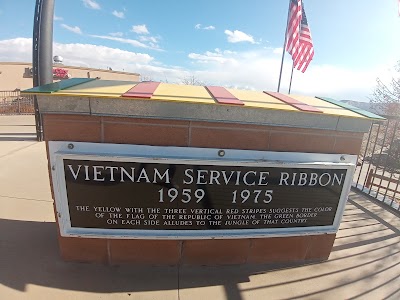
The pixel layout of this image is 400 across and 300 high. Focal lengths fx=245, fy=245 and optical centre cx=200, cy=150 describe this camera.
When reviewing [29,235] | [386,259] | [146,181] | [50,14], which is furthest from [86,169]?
[50,14]

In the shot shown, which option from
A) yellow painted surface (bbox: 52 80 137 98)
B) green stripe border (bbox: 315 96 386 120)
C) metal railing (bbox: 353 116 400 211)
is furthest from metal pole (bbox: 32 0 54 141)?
metal railing (bbox: 353 116 400 211)

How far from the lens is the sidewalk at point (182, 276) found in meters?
2.07

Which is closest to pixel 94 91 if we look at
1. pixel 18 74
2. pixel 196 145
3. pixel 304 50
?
pixel 196 145

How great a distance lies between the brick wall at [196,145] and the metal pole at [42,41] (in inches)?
221

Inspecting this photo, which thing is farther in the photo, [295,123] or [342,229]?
[342,229]

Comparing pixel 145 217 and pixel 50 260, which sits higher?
pixel 145 217

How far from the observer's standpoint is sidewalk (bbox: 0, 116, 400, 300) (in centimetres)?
207

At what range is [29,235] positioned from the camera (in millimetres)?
2713

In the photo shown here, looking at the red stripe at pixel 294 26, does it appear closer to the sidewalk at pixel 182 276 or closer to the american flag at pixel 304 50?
the american flag at pixel 304 50

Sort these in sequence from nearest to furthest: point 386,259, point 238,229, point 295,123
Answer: point 295,123 < point 238,229 < point 386,259

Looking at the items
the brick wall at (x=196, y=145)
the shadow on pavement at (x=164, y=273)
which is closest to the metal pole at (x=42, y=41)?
the shadow on pavement at (x=164, y=273)

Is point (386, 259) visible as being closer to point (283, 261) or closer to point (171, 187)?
point (283, 261)

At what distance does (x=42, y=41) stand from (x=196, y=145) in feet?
22.2

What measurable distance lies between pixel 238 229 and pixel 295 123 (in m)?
1.10
